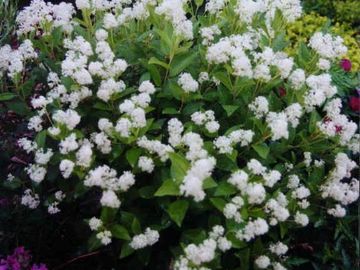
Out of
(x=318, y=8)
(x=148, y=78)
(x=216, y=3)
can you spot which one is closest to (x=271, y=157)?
(x=148, y=78)

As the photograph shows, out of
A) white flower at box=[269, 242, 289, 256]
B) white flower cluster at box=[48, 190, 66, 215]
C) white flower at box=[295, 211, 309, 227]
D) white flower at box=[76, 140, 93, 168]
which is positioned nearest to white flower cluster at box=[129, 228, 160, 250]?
white flower at box=[76, 140, 93, 168]

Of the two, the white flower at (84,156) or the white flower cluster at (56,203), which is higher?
the white flower at (84,156)

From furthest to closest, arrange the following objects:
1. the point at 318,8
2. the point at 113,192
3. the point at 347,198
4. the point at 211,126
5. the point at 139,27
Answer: the point at 318,8 → the point at 139,27 → the point at 347,198 → the point at 211,126 → the point at 113,192

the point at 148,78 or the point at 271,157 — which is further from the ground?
the point at 148,78

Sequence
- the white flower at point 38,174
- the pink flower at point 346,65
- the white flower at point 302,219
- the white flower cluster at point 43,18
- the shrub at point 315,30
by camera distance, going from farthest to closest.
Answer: the shrub at point 315,30, the pink flower at point 346,65, the white flower cluster at point 43,18, the white flower at point 302,219, the white flower at point 38,174

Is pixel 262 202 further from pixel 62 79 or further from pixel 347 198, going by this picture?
pixel 62 79

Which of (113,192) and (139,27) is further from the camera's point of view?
(139,27)

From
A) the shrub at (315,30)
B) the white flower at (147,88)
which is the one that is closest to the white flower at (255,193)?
the white flower at (147,88)

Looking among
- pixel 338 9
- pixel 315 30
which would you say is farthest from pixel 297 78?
pixel 338 9

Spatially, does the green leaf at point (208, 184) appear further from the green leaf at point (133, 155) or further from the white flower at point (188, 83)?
the white flower at point (188, 83)
